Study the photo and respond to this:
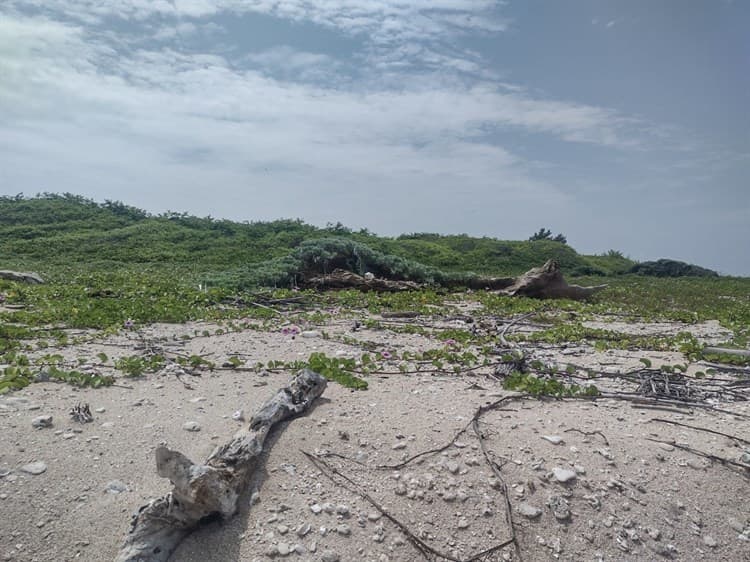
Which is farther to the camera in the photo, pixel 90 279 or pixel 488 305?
pixel 90 279

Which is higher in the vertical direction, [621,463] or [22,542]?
[621,463]

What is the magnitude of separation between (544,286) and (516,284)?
651 millimetres

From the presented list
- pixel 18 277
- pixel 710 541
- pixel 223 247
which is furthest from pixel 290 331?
pixel 223 247

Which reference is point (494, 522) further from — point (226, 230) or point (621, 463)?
point (226, 230)

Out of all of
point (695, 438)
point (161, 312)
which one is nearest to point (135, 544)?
point (695, 438)

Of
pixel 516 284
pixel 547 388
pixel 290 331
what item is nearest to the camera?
pixel 547 388

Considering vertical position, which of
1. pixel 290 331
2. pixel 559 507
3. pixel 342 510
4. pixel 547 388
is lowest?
pixel 342 510

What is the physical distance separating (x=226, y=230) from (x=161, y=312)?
1744cm

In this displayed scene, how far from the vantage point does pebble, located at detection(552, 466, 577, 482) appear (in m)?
2.97

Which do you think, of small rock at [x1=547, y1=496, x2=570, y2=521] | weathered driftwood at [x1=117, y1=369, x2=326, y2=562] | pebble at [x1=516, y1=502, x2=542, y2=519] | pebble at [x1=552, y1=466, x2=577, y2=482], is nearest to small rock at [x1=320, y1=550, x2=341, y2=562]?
weathered driftwood at [x1=117, y1=369, x2=326, y2=562]

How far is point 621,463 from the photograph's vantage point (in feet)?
10.3

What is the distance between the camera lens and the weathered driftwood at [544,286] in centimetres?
1236

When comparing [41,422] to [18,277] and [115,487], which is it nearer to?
[115,487]

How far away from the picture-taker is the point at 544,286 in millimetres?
12414
